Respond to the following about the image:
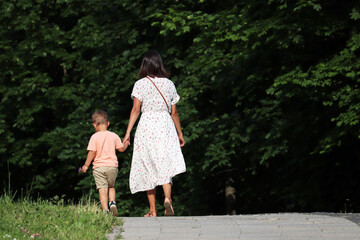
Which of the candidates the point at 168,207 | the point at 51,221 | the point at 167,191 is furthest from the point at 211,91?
the point at 51,221

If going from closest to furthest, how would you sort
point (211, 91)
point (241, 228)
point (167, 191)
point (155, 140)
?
point (241, 228) < point (167, 191) < point (155, 140) < point (211, 91)

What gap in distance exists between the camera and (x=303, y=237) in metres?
5.82

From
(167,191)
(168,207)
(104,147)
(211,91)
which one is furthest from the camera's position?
(211,91)

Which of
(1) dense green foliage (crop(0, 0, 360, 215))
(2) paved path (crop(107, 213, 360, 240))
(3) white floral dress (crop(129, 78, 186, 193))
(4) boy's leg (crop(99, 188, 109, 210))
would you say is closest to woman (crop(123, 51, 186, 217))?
(3) white floral dress (crop(129, 78, 186, 193))

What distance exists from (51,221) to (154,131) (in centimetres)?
191

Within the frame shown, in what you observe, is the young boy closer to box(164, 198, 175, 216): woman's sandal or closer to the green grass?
box(164, 198, 175, 216): woman's sandal

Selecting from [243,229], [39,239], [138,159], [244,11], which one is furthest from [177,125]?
[244,11]

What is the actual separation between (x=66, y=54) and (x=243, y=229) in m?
15.3

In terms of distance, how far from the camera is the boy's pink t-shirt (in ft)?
25.8

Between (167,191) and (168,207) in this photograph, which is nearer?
(168,207)

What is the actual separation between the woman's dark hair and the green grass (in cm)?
169

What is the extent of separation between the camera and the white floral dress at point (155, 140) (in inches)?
305

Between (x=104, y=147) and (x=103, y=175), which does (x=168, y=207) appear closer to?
(x=103, y=175)

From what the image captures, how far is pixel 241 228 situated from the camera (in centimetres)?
620
